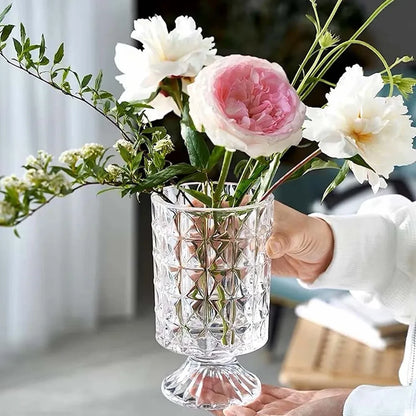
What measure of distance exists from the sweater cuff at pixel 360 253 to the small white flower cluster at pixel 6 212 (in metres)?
0.65

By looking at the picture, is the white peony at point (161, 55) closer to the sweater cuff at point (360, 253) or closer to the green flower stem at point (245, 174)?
the green flower stem at point (245, 174)

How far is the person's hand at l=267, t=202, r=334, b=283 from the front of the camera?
1216 millimetres

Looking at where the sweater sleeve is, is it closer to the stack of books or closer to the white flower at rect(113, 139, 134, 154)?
the white flower at rect(113, 139, 134, 154)

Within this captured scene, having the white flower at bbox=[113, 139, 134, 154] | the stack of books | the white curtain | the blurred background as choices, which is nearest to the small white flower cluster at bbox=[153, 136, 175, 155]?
the white flower at bbox=[113, 139, 134, 154]

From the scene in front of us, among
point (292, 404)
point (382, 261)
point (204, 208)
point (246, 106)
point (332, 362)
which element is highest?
point (246, 106)

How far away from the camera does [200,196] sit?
3.17 ft

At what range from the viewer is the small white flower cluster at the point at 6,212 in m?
0.78

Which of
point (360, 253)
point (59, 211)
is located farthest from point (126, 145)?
point (59, 211)

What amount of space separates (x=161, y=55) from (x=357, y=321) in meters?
1.60

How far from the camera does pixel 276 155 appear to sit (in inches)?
37.9

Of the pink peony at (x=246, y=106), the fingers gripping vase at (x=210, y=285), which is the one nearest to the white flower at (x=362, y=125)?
the pink peony at (x=246, y=106)

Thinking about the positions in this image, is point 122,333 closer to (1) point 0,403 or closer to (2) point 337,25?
(1) point 0,403

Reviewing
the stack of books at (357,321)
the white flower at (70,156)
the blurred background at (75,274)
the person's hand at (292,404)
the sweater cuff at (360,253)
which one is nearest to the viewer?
the white flower at (70,156)

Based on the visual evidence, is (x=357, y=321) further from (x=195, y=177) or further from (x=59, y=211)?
(x=195, y=177)
